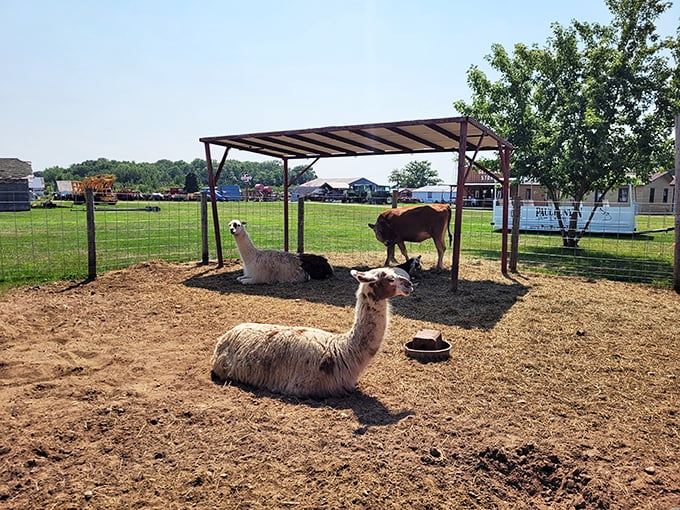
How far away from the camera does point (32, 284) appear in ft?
28.2

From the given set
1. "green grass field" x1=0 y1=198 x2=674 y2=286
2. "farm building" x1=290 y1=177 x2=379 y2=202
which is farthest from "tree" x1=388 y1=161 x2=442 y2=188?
"green grass field" x1=0 y1=198 x2=674 y2=286

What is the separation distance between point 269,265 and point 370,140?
3.95m

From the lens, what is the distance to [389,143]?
37.1ft

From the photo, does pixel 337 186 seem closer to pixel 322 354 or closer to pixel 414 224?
pixel 414 224

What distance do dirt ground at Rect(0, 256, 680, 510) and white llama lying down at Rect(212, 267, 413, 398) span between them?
18 centimetres

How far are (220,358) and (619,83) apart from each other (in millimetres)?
14820

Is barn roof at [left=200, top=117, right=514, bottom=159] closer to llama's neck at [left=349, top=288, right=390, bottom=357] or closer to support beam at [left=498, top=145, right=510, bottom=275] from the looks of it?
support beam at [left=498, top=145, right=510, bottom=275]

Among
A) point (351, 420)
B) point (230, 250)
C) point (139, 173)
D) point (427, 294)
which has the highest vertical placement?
point (139, 173)

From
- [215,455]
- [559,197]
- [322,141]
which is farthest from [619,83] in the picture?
[215,455]

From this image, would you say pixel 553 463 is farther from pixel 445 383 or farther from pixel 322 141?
pixel 322 141

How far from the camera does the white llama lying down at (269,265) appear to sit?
31.4ft

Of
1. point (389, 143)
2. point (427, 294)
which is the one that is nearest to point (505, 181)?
point (389, 143)

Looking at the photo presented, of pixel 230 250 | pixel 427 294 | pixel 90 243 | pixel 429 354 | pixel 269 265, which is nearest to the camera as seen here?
pixel 429 354

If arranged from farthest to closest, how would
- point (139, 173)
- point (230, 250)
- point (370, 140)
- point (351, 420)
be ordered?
point (139, 173) → point (230, 250) → point (370, 140) → point (351, 420)
